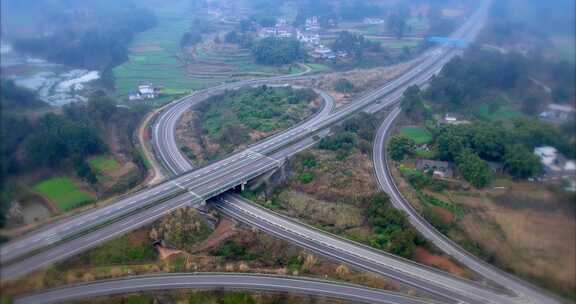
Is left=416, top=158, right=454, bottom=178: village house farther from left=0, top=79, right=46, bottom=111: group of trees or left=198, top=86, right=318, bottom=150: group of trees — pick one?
left=0, top=79, right=46, bottom=111: group of trees

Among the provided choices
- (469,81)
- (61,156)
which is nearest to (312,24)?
(469,81)

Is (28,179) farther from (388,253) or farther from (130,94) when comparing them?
(130,94)

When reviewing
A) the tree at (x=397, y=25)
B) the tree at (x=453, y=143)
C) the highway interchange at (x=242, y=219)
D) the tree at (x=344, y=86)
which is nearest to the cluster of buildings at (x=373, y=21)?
the tree at (x=397, y=25)

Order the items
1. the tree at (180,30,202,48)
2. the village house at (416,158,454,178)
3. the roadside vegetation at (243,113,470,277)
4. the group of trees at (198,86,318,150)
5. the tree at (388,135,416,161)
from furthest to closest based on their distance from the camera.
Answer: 1. the tree at (180,30,202,48)
2. the group of trees at (198,86,318,150)
3. the tree at (388,135,416,161)
4. the village house at (416,158,454,178)
5. the roadside vegetation at (243,113,470,277)

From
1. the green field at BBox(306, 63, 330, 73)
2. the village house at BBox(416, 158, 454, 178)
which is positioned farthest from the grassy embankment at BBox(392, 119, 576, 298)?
the green field at BBox(306, 63, 330, 73)

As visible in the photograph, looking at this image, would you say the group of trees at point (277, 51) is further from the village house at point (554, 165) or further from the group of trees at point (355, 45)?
the village house at point (554, 165)

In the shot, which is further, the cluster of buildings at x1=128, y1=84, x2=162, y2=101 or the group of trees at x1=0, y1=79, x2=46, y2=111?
the cluster of buildings at x1=128, y1=84, x2=162, y2=101
